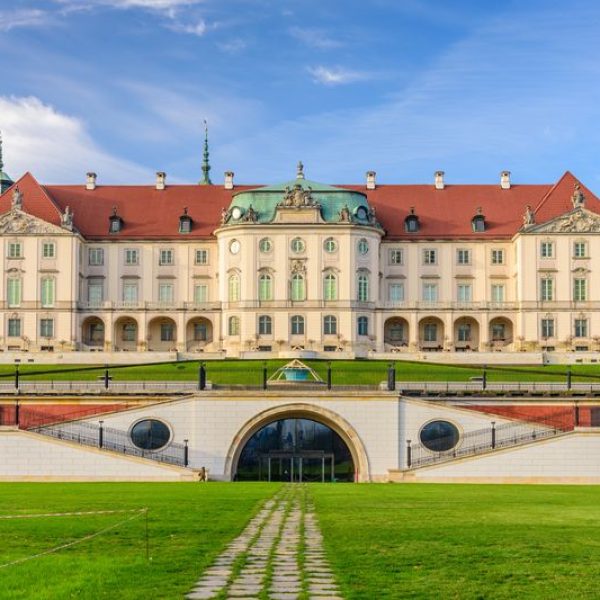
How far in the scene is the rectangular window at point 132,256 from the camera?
97.5 meters

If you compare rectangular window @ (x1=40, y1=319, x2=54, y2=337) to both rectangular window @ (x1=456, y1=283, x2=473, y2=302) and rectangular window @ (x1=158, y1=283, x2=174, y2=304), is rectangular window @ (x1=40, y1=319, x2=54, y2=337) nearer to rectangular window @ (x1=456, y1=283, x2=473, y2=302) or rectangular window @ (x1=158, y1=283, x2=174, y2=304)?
rectangular window @ (x1=158, y1=283, x2=174, y2=304)

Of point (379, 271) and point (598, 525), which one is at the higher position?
point (379, 271)

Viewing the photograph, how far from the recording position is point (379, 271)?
96.4 meters

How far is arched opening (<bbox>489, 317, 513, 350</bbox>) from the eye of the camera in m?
95.7

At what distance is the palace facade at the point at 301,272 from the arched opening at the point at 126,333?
4.4 inches

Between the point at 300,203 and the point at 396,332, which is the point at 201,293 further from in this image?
the point at 396,332

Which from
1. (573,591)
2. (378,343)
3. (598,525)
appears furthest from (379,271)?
(573,591)

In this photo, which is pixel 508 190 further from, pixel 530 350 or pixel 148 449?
pixel 148 449

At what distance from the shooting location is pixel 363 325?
9338cm

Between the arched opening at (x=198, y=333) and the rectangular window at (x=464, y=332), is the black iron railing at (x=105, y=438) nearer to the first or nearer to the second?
the arched opening at (x=198, y=333)

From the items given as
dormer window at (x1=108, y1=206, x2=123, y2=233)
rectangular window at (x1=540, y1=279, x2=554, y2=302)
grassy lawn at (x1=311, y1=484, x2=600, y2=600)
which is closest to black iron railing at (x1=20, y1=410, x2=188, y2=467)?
grassy lawn at (x1=311, y1=484, x2=600, y2=600)

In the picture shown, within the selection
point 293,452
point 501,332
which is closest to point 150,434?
point 293,452

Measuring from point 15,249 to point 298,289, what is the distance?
72.8 feet

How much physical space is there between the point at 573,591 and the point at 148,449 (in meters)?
Answer: 40.2
